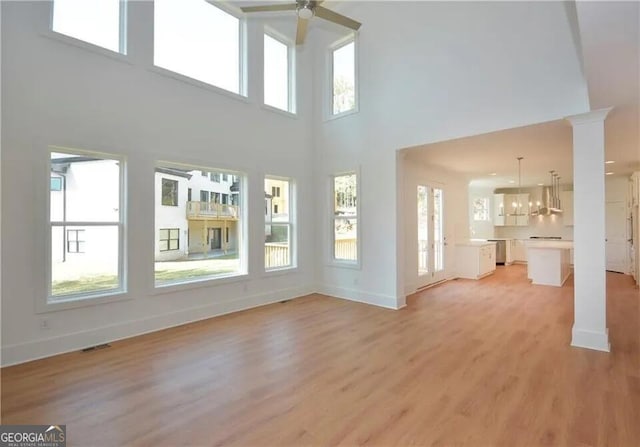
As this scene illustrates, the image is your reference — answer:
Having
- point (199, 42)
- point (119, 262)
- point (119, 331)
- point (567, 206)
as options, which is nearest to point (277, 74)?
point (199, 42)

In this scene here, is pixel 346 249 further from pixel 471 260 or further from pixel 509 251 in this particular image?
pixel 509 251

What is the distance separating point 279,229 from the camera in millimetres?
5883

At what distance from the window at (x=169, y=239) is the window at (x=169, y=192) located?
38 centimetres

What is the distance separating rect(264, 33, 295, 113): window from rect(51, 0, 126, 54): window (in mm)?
2307

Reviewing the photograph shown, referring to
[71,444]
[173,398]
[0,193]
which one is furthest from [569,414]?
[0,193]

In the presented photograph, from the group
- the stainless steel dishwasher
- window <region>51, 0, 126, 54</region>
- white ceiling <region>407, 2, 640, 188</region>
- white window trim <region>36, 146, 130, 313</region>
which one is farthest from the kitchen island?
window <region>51, 0, 126, 54</region>

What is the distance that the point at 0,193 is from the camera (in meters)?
3.06

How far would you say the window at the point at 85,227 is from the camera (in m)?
3.48

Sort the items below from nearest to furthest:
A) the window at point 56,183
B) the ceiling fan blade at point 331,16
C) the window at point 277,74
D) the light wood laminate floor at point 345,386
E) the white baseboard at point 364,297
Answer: the light wood laminate floor at point 345,386 < the ceiling fan blade at point 331,16 < the window at point 56,183 < the white baseboard at point 364,297 < the window at point 277,74

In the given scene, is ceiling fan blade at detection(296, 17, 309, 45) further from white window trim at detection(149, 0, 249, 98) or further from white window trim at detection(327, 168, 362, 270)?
white window trim at detection(327, 168, 362, 270)

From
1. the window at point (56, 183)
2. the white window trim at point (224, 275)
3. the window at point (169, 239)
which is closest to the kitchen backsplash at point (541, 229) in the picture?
the white window trim at point (224, 275)

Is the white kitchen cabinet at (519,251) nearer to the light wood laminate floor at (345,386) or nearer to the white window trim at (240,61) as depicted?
the light wood laminate floor at (345,386)

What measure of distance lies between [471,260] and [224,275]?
18.8 ft

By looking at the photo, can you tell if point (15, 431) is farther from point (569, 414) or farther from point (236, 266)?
point (569, 414)
